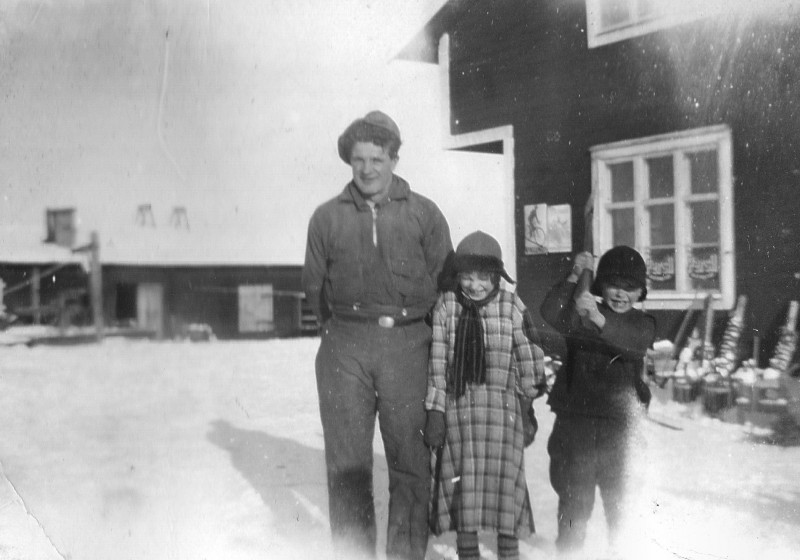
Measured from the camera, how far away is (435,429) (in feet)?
7.45

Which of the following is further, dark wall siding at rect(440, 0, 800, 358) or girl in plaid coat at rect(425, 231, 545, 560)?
dark wall siding at rect(440, 0, 800, 358)

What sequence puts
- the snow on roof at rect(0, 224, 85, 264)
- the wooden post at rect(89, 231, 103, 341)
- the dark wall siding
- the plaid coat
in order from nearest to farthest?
the plaid coat
the dark wall siding
the wooden post at rect(89, 231, 103, 341)
the snow on roof at rect(0, 224, 85, 264)

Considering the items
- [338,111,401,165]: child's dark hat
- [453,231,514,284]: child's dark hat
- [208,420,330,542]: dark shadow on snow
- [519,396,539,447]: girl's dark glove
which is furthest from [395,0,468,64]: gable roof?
[208,420,330,542]: dark shadow on snow

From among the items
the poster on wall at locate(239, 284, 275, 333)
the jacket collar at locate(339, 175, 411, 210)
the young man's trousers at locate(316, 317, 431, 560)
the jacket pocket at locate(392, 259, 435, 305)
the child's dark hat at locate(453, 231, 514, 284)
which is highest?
the jacket collar at locate(339, 175, 411, 210)

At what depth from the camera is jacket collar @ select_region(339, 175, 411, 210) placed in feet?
7.80

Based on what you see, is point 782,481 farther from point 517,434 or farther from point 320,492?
point 320,492

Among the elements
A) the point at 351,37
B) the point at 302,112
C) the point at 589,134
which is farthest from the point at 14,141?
the point at 589,134

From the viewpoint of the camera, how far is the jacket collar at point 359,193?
2.38 metres

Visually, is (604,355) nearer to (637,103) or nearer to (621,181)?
(621,181)

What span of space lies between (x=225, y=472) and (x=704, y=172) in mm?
2253

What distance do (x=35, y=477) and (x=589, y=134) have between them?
9.27 feet

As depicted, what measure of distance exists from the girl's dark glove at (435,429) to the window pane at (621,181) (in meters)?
1.02

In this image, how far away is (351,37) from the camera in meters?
2.69

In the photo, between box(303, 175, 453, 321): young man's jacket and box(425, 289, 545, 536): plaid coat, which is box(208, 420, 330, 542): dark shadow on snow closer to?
box(425, 289, 545, 536): plaid coat
